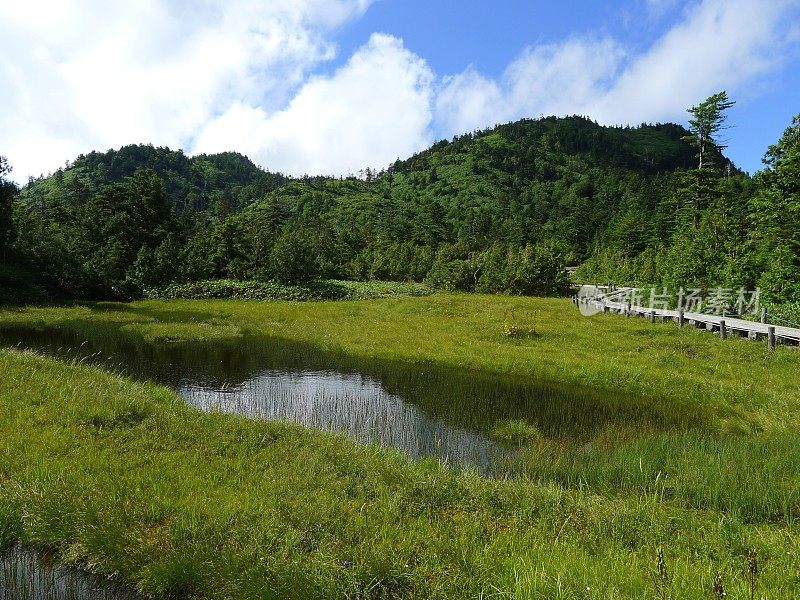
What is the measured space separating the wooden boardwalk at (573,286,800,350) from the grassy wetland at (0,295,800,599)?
802 centimetres

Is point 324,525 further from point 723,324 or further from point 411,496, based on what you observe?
point 723,324

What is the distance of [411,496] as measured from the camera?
7676mm

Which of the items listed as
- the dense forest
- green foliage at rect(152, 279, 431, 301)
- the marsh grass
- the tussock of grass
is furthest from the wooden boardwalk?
green foliage at rect(152, 279, 431, 301)

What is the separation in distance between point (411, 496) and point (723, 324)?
26.2 metres

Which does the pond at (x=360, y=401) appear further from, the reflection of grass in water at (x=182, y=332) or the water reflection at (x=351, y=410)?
the reflection of grass in water at (x=182, y=332)

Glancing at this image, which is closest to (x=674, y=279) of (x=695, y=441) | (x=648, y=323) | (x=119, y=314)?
(x=648, y=323)

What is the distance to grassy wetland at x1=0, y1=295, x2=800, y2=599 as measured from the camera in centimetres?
541

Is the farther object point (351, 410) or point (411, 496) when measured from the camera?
point (351, 410)

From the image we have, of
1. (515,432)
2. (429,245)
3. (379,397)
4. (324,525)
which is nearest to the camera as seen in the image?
(324,525)

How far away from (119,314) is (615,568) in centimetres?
4053

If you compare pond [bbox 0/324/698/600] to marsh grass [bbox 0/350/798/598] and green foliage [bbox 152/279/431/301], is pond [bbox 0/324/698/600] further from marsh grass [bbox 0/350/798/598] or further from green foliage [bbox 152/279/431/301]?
green foliage [bbox 152/279/431/301]

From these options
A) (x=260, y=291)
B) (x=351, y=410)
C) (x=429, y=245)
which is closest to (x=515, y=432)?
(x=351, y=410)

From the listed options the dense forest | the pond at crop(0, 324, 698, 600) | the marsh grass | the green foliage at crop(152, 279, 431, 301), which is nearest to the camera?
the marsh grass

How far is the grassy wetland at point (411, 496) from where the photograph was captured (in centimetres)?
541
